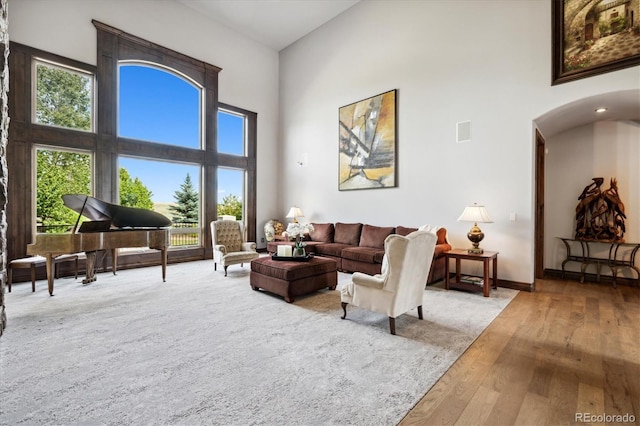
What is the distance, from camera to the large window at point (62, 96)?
203 inches

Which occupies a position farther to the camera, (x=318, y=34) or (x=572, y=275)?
(x=318, y=34)

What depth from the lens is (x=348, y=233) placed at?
654 cm

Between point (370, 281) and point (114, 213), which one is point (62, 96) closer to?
point (114, 213)

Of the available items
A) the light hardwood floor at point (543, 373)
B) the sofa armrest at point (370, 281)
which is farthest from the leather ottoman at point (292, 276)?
the light hardwood floor at point (543, 373)

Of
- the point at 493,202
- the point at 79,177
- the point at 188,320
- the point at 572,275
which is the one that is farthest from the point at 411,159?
the point at 79,177

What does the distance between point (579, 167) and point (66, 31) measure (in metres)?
9.98

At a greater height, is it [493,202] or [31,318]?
[493,202]

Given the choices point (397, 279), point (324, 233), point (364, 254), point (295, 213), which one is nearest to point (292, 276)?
point (397, 279)

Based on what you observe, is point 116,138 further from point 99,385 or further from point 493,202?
point 493,202

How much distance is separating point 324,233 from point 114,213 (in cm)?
418

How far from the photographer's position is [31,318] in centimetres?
323

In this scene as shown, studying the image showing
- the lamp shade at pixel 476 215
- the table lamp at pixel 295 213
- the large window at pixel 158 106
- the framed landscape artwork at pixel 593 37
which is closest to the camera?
the framed landscape artwork at pixel 593 37

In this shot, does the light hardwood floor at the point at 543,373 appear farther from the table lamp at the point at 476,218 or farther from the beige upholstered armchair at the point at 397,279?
the table lamp at the point at 476,218

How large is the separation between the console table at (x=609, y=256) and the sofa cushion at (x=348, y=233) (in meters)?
3.90
